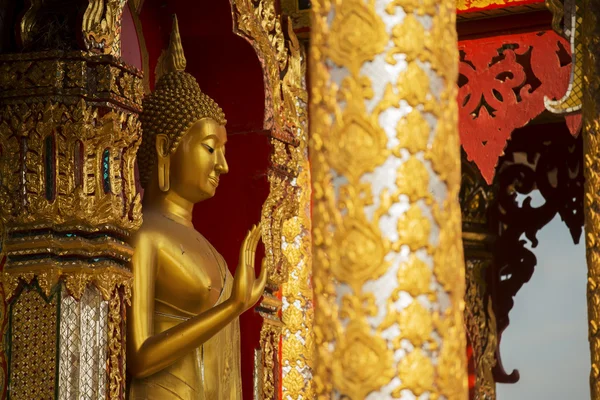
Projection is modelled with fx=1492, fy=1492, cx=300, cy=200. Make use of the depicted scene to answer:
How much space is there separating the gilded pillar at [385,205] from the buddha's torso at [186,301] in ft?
9.35

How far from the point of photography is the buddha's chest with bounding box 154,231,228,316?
6.12 m

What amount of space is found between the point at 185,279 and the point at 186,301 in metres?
0.10

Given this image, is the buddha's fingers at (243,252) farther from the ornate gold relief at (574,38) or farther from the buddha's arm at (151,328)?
the ornate gold relief at (574,38)

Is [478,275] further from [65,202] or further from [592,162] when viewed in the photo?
[65,202]

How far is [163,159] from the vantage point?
6.37 m

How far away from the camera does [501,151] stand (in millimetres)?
8305

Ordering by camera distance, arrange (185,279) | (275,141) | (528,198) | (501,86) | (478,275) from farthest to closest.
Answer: (528,198) < (478,275) < (501,86) < (275,141) < (185,279)

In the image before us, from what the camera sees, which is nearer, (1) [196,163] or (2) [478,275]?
(1) [196,163]

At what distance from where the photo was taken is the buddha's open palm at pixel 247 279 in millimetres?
6016

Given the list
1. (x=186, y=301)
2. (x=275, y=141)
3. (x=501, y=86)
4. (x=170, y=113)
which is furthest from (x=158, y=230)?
(x=501, y=86)

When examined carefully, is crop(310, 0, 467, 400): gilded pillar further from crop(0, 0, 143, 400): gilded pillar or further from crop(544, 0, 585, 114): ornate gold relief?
crop(544, 0, 585, 114): ornate gold relief

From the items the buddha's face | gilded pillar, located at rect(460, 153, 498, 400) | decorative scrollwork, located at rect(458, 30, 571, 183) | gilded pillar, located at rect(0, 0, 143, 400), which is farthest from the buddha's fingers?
gilded pillar, located at rect(460, 153, 498, 400)

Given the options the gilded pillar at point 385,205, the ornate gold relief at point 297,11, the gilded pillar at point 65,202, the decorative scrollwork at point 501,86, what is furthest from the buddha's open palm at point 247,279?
the gilded pillar at point 385,205

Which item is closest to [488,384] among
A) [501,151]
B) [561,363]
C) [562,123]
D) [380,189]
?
[561,363]
